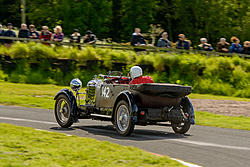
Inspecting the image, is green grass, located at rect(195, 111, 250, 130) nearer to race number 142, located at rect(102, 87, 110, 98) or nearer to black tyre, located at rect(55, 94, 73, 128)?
race number 142, located at rect(102, 87, 110, 98)

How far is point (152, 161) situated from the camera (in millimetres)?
6559

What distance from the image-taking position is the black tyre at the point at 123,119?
29.2 feet

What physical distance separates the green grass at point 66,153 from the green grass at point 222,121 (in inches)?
193

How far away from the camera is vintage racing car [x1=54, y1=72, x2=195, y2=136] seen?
8.90 meters

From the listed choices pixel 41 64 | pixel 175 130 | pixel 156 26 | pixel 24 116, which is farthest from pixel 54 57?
pixel 156 26

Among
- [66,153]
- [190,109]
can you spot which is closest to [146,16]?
[190,109]

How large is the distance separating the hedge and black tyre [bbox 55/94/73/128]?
33.0 feet

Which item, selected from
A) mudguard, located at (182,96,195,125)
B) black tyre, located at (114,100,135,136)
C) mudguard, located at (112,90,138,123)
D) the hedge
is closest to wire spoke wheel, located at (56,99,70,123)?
black tyre, located at (114,100,135,136)

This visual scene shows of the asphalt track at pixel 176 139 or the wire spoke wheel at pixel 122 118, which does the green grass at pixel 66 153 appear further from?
the wire spoke wheel at pixel 122 118

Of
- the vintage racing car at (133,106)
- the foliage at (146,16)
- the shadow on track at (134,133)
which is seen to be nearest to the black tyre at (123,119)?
the vintage racing car at (133,106)

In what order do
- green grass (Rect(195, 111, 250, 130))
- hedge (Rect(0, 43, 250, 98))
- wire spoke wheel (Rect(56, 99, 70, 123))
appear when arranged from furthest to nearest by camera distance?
1. hedge (Rect(0, 43, 250, 98))
2. green grass (Rect(195, 111, 250, 130))
3. wire spoke wheel (Rect(56, 99, 70, 123))

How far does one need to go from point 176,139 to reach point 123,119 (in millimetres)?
1075

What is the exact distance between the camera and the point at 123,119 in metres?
9.18

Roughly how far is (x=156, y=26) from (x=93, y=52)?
74.6 feet
